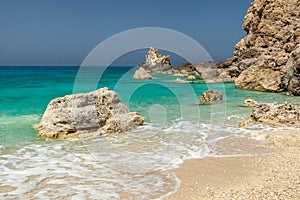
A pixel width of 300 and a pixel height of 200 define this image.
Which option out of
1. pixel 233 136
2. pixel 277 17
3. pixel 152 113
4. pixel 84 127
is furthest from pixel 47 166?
pixel 277 17

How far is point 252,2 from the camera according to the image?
40.8 metres

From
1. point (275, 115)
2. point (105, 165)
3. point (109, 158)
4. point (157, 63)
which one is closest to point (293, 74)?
point (275, 115)

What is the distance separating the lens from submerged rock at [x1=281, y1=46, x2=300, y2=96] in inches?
778

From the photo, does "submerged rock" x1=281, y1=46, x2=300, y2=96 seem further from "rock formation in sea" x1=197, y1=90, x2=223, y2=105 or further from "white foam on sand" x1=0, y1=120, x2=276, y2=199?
"white foam on sand" x1=0, y1=120, x2=276, y2=199

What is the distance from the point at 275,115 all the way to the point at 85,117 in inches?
253

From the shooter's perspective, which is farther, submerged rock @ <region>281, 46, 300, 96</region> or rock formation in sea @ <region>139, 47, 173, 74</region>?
rock formation in sea @ <region>139, 47, 173, 74</region>

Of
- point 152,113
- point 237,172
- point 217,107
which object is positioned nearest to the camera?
point 237,172

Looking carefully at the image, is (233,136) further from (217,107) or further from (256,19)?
(256,19)

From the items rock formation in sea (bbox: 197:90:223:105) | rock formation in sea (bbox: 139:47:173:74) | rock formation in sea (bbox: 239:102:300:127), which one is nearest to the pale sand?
rock formation in sea (bbox: 239:102:300:127)

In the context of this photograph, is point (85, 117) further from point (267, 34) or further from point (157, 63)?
point (157, 63)

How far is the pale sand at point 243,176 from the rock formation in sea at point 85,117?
3.67 m

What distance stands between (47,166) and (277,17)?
119 feet

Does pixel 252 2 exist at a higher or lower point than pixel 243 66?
higher

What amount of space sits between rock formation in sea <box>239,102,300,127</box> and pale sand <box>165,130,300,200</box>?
2918 mm
